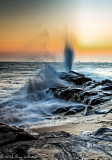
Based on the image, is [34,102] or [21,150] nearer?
[21,150]

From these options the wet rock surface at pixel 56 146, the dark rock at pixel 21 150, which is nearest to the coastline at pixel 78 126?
the wet rock surface at pixel 56 146

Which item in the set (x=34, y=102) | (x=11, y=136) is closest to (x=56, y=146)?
(x=11, y=136)

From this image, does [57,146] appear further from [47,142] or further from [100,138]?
[100,138]

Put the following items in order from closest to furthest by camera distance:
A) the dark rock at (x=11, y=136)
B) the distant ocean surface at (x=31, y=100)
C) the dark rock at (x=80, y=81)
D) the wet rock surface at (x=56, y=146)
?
1. the wet rock surface at (x=56, y=146)
2. the dark rock at (x=11, y=136)
3. the distant ocean surface at (x=31, y=100)
4. the dark rock at (x=80, y=81)

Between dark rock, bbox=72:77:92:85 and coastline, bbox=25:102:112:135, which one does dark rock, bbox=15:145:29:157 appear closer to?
coastline, bbox=25:102:112:135

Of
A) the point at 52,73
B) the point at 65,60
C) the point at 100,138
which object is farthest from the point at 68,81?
the point at 100,138

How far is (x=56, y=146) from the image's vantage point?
2746 millimetres

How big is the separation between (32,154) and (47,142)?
0.55m

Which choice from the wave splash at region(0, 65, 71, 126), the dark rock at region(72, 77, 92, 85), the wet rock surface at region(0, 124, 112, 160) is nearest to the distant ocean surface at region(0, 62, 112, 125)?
the wave splash at region(0, 65, 71, 126)

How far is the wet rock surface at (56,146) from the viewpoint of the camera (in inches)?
94.2

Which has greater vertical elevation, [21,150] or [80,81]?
[21,150]

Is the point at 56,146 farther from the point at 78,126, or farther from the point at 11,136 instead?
the point at 78,126

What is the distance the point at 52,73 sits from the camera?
18.5m

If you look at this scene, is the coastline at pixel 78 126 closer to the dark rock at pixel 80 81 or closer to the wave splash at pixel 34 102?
the wave splash at pixel 34 102
